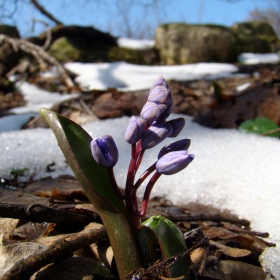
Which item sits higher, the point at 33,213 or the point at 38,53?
the point at 33,213

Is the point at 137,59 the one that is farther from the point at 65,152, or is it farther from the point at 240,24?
the point at 65,152

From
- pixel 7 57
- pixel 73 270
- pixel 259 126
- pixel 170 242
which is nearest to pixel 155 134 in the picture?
pixel 170 242

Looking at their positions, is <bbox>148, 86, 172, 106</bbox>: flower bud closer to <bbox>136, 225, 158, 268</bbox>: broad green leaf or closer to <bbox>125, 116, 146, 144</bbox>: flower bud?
<bbox>125, 116, 146, 144</bbox>: flower bud

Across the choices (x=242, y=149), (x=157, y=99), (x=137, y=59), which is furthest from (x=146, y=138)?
(x=137, y=59)

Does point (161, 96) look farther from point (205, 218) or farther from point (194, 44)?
point (194, 44)

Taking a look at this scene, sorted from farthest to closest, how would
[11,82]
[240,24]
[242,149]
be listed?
[240,24]
[11,82]
[242,149]

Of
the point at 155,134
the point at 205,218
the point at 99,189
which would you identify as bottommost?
the point at 205,218
